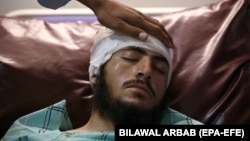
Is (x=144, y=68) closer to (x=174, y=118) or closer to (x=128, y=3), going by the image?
(x=174, y=118)

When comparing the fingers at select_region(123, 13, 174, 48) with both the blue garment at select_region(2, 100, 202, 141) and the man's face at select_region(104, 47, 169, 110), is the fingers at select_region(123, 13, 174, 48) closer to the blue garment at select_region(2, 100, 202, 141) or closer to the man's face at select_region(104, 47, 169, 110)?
the man's face at select_region(104, 47, 169, 110)

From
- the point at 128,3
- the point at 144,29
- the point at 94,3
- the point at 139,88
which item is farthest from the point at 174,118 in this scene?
the point at 128,3

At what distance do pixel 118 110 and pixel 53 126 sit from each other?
0.59ft

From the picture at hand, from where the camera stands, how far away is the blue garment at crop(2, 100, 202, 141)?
89 centimetres

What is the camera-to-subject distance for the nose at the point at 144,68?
36.9 inches

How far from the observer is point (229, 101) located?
3.23 feet

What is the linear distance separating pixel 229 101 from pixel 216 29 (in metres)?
0.22

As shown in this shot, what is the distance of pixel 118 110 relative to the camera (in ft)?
3.13

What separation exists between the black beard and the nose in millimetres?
77

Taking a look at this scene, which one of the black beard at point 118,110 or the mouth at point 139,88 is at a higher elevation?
the mouth at point 139,88

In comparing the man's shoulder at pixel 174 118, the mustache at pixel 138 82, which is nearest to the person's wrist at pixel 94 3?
the mustache at pixel 138 82

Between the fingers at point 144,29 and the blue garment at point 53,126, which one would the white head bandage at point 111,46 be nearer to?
the fingers at point 144,29

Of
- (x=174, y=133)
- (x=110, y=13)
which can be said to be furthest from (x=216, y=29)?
(x=174, y=133)

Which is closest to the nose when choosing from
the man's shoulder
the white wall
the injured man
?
the injured man
